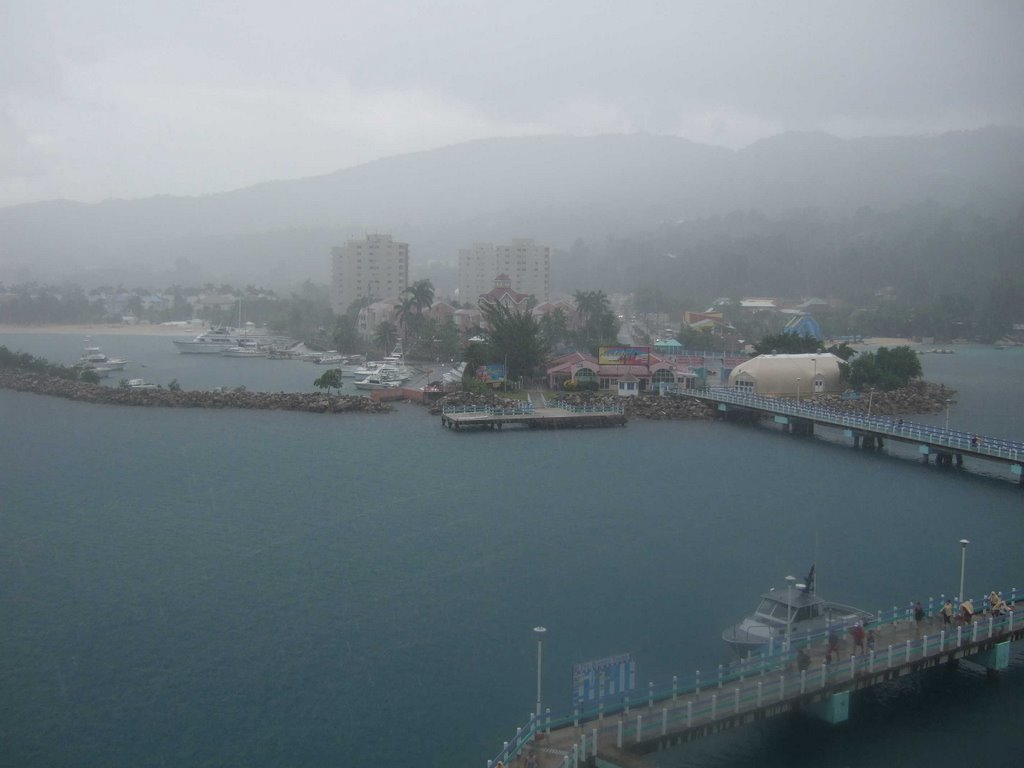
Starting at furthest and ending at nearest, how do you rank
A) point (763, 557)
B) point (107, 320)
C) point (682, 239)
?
1. point (682, 239)
2. point (107, 320)
3. point (763, 557)

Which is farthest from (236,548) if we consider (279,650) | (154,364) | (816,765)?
(154,364)

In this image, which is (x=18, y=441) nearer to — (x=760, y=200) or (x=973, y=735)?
(x=973, y=735)

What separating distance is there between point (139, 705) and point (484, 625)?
3711mm

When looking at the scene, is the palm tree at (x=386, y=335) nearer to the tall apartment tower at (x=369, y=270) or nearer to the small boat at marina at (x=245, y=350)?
the small boat at marina at (x=245, y=350)

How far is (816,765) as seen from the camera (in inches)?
313

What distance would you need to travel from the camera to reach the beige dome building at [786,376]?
28.7 m

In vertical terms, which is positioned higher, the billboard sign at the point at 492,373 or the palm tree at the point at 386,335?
the palm tree at the point at 386,335

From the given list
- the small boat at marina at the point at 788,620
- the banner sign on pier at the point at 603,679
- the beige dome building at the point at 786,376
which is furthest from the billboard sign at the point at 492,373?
the banner sign on pier at the point at 603,679

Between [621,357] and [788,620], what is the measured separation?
2096cm

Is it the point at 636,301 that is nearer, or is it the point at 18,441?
the point at 18,441

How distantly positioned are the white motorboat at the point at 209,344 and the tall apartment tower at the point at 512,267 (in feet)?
66.7

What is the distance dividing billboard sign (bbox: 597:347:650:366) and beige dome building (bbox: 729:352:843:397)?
2.87m

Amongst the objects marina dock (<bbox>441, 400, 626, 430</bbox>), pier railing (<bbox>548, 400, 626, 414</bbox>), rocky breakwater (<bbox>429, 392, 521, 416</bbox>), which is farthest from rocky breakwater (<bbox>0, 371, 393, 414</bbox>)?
pier railing (<bbox>548, 400, 626, 414</bbox>)

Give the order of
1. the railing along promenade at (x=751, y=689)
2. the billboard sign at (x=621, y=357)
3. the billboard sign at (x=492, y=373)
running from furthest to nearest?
the billboard sign at (x=621, y=357), the billboard sign at (x=492, y=373), the railing along promenade at (x=751, y=689)
